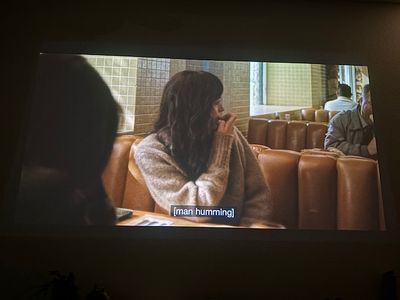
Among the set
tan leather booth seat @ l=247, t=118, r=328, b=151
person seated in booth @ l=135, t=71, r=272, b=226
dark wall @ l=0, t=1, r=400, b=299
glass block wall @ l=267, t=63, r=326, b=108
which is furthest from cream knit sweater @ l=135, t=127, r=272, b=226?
glass block wall @ l=267, t=63, r=326, b=108

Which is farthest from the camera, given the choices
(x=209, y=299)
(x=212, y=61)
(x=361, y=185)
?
(x=212, y=61)

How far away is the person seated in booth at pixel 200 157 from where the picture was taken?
1.98 m

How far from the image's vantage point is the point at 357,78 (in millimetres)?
2230

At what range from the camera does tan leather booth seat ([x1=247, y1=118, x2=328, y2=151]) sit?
2.10 metres

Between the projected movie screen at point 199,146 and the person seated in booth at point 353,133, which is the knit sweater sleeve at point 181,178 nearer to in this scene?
the projected movie screen at point 199,146

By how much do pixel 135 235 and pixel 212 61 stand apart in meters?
1.23

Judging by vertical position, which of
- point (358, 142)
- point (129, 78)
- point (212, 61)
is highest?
point (212, 61)

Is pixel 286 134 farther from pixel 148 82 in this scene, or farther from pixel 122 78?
pixel 122 78

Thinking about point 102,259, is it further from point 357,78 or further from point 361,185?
point 357,78

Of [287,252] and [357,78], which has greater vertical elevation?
[357,78]

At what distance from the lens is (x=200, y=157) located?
2.04 meters

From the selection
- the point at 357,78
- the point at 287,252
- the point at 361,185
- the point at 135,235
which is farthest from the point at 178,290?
the point at 357,78

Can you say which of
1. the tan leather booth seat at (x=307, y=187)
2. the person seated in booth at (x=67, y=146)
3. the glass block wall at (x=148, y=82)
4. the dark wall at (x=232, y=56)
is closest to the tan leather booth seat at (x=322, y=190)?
the tan leather booth seat at (x=307, y=187)

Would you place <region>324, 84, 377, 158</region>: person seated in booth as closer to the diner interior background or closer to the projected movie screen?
the projected movie screen
